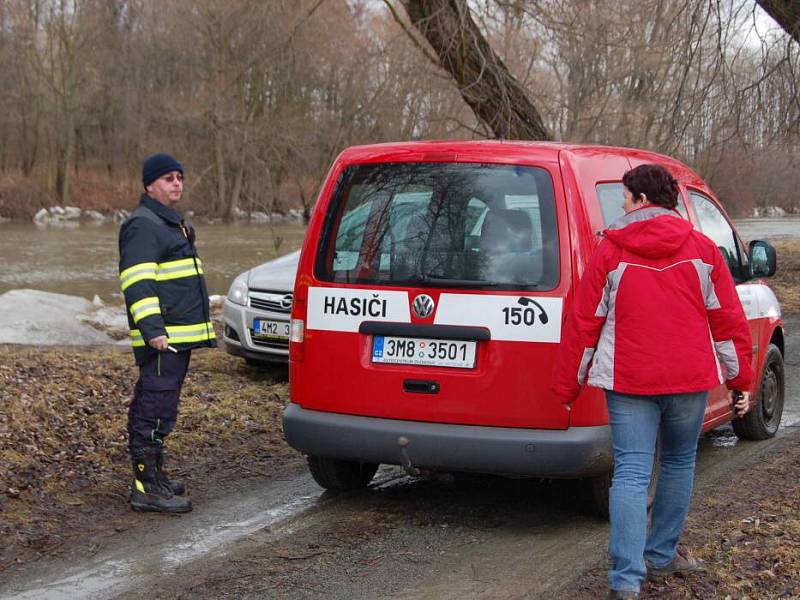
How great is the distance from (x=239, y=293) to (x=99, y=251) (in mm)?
21026

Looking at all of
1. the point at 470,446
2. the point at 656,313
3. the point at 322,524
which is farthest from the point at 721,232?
the point at 322,524

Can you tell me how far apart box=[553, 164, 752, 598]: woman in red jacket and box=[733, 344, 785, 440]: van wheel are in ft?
10.3

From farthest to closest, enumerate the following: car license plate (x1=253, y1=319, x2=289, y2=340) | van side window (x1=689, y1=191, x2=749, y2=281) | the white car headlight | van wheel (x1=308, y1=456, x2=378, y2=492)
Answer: the white car headlight, car license plate (x1=253, y1=319, x2=289, y2=340), van side window (x1=689, y1=191, x2=749, y2=281), van wheel (x1=308, y1=456, x2=378, y2=492)

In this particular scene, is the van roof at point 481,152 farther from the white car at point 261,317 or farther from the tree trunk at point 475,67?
Answer: the tree trunk at point 475,67

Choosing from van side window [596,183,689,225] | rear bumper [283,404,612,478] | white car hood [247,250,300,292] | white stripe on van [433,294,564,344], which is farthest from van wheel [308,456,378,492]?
white car hood [247,250,300,292]

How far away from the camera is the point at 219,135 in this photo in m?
41.9

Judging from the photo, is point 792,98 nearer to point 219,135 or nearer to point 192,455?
point 192,455

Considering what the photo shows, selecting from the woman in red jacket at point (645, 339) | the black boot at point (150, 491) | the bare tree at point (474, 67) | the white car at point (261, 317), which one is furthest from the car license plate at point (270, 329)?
the bare tree at point (474, 67)

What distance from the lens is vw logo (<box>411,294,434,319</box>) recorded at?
5020mm

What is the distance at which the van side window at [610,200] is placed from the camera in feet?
17.1

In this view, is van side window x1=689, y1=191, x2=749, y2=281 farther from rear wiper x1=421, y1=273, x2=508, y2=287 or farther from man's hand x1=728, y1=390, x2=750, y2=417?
man's hand x1=728, y1=390, x2=750, y2=417

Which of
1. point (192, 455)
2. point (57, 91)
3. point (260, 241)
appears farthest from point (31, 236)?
point (192, 455)

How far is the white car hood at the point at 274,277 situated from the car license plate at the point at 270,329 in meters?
0.29

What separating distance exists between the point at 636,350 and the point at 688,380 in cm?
22
